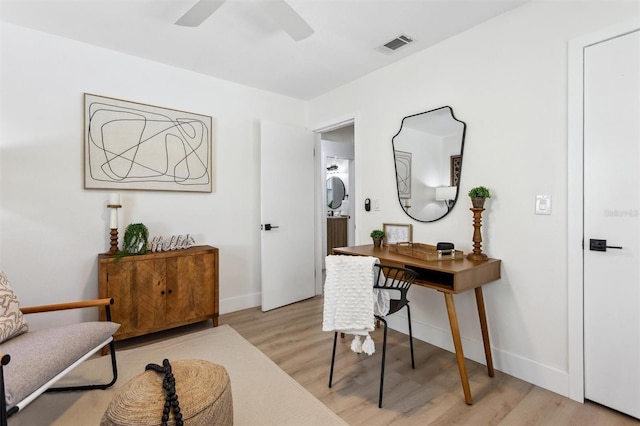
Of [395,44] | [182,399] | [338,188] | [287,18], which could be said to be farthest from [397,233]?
[338,188]

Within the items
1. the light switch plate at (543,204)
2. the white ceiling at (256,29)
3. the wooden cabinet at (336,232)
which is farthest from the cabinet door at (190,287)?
the wooden cabinet at (336,232)

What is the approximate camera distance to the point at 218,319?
312 cm

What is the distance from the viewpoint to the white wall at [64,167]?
7.70 feet

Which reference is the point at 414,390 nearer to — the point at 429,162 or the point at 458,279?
the point at 458,279

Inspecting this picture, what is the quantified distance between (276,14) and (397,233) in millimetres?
1978

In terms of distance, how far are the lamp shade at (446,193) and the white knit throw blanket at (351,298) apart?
1028 mm

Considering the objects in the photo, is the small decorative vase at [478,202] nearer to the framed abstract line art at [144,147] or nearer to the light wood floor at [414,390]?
the light wood floor at [414,390]

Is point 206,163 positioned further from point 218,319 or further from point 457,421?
point 457,421

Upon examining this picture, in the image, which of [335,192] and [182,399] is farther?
[335,192]

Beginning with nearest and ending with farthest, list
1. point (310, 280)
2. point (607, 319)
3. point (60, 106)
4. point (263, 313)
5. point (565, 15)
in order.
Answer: point (607, 319) → point (565, 15) → point (60, 106) → point (263, 313) → point (310, 280)

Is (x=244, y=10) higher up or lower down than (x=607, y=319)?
higher up

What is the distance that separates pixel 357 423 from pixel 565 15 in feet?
8.80

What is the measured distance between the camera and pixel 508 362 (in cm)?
214

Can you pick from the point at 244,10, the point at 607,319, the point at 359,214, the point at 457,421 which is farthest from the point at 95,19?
the point at 607,319
